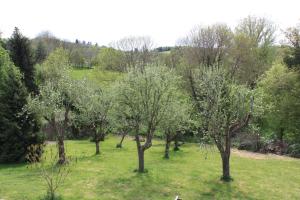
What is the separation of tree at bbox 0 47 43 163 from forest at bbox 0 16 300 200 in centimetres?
8

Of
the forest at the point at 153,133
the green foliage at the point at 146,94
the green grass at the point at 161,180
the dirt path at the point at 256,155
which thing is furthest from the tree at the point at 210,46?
the green foliage at the point at 146,94

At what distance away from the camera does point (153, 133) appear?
24281mm

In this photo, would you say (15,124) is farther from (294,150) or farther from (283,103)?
(283,103)

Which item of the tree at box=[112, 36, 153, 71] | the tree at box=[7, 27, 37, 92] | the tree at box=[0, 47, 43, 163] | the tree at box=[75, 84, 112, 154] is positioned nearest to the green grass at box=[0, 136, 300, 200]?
the tree at box=[0, 47, 43, 163]

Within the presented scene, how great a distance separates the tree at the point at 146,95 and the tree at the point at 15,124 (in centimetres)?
923

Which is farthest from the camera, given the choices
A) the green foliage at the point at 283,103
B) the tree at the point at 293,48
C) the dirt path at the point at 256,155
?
the tree at the point at 293,48

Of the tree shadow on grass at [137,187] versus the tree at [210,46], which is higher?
the tree at [210,46]

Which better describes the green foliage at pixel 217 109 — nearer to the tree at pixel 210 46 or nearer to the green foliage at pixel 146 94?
the green foliage at pixel 146 94

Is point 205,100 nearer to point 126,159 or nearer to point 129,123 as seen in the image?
point 129,123

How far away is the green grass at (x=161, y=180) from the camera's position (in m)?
18.4

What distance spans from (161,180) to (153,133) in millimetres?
4101

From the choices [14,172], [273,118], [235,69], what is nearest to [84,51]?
[235,69]

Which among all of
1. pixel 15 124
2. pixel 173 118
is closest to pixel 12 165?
pixel 15 124

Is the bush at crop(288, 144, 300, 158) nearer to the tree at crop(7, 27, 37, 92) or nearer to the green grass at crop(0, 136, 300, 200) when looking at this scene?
the green grass at crop(0, 136, 300, 200)
